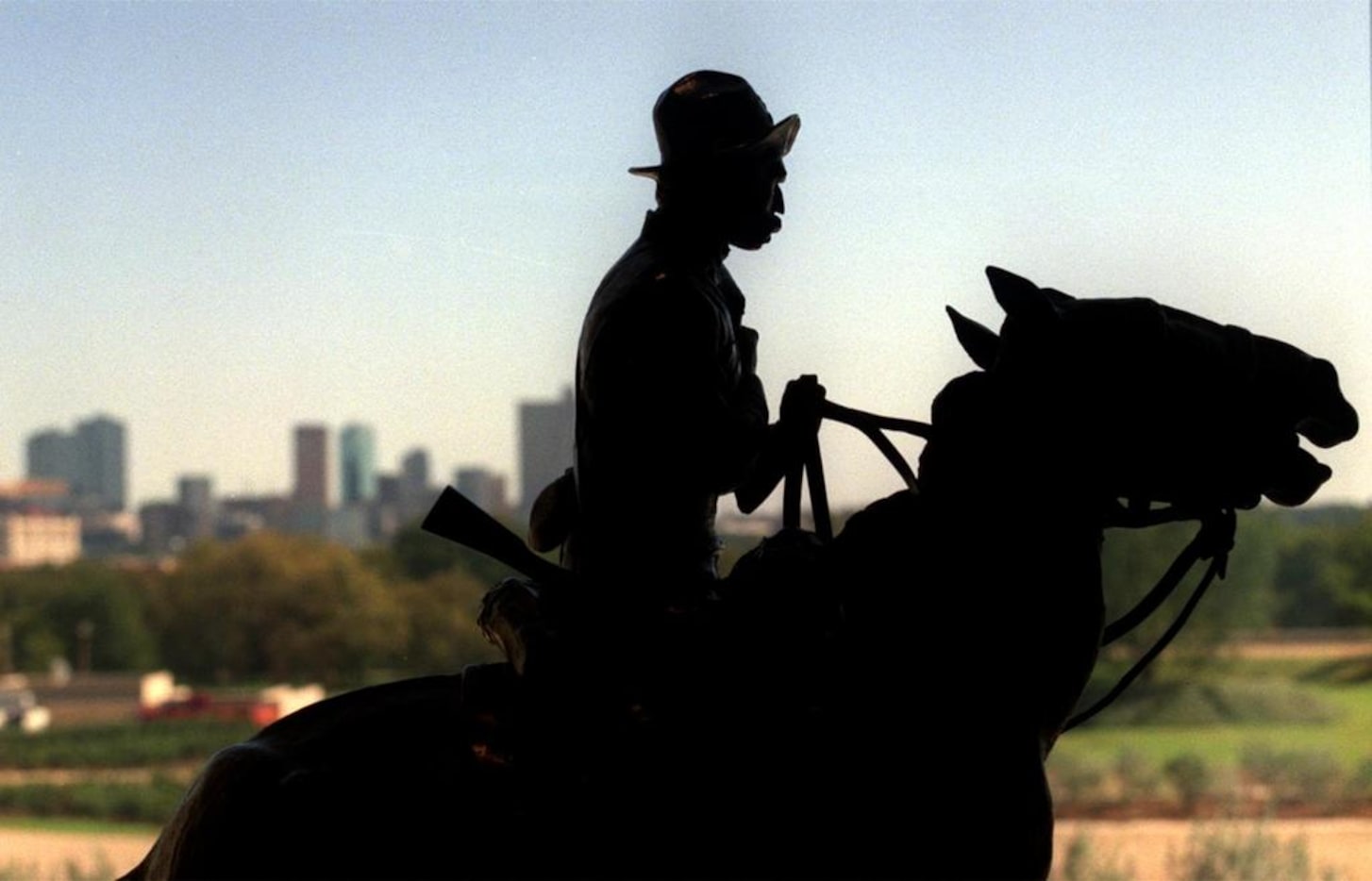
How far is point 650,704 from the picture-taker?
2.45 meters

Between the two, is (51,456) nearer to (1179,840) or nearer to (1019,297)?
(1179,840)

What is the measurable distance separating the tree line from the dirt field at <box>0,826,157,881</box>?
283cm

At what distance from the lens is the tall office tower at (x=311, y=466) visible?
22859 millimetres

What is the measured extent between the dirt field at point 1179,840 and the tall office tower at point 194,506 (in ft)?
57.6

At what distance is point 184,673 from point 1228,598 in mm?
11423

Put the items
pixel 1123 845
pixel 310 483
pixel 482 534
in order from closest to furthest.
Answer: pixel 482 534 → pixel 1123 845 → pixel 310 483

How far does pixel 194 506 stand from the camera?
2945 centimetres

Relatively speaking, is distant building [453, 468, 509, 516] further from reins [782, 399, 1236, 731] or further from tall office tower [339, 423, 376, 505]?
reins [782, 399, 1236, 731]

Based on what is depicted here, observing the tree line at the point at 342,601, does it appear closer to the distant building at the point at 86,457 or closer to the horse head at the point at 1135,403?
the distant building at the point at 86,457

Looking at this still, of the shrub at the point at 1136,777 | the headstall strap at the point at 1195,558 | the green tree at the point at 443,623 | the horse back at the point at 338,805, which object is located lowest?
the shrub at the point at 1136,777

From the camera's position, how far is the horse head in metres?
2.43

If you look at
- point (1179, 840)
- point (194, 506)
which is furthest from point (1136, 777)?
point (194, 506)

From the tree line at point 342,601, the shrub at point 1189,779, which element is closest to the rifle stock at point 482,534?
the tree line at point 342,601

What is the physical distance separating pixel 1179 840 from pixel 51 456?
17386 millimetres
